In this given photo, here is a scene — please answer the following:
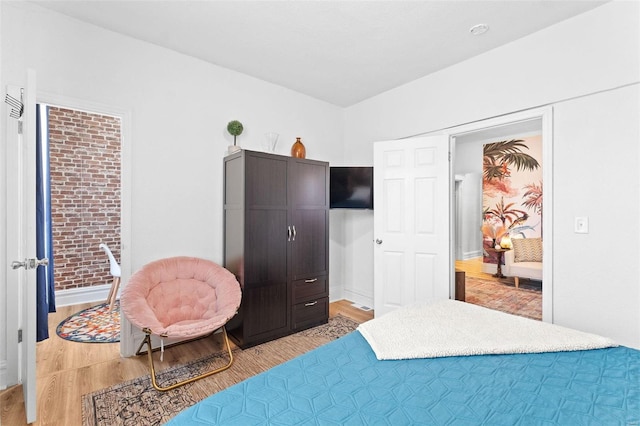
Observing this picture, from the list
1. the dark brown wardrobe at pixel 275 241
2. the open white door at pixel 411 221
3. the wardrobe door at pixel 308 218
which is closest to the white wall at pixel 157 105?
the dark brown wardrobe at pixel 275 241

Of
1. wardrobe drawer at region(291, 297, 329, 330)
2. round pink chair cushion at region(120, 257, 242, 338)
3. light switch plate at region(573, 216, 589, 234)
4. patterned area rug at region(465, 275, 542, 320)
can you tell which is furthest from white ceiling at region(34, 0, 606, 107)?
patterned area rug at region(465, 275, 542, 320)

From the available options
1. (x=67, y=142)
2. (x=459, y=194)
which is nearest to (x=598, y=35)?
(x=459, y=194)

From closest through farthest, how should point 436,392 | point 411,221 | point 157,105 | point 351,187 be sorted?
point 436,392 < point 157,105 < point 411,221 < point 351,187

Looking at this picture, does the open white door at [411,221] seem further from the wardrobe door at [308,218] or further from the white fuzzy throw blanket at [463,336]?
the white fuzzy throw blanket at [463,336]

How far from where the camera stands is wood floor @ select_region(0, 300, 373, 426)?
1929mm

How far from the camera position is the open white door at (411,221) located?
10.6 ft

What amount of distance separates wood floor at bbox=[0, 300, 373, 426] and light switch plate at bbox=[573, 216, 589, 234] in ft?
10.6

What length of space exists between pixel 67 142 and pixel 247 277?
318 centimetres

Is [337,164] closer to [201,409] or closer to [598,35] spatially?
[598,35]

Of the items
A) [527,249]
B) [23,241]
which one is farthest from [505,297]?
[23,241]

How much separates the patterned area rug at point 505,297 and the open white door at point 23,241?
4468 mm

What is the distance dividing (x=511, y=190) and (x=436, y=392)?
209 inches

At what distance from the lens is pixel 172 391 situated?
2189mm

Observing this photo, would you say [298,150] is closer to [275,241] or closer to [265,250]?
[275,241]
